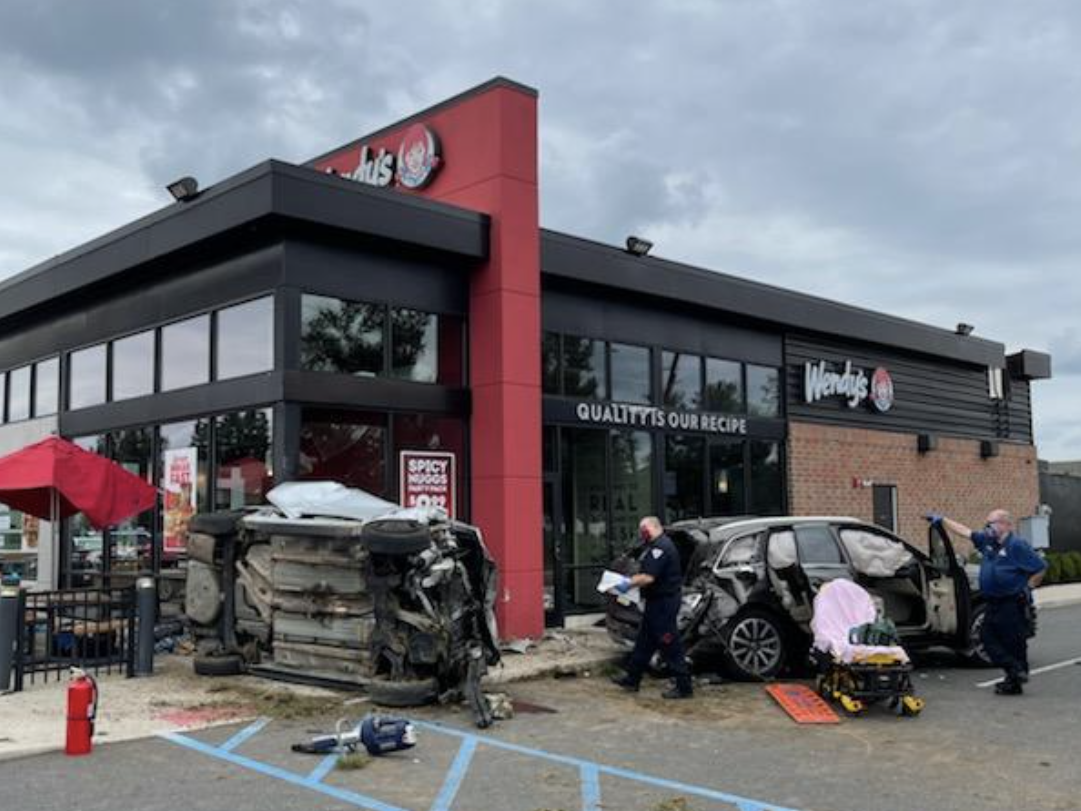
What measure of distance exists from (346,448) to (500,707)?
4.89 m

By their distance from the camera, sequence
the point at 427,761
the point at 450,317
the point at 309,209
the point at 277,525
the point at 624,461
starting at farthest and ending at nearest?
1. the point at 624,461
2. the point at 450,317
3. the point at 309,209
4. the point at 277,525
5. the point at 427,761

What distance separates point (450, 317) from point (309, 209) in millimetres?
2574

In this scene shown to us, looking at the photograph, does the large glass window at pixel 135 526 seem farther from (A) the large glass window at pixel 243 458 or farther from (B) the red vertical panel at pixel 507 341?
(B) the red vertical panel at pixel 507 341

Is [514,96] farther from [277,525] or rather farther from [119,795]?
[119,795]

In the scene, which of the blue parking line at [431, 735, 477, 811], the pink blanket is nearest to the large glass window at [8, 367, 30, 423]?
the blue parking line at [431, 735, 477, 811]

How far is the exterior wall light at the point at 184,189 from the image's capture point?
43.9 feet

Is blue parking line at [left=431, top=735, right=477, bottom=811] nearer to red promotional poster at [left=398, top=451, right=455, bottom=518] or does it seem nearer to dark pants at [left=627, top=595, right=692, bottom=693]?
dark pants at [left=627, top=595, right=692, bottom=693]

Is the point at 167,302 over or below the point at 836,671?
over

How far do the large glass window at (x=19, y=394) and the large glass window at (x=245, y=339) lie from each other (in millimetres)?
6696

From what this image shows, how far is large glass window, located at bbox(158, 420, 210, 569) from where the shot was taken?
538 inches

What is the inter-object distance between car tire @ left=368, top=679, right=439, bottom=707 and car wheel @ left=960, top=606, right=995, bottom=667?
5.97 m

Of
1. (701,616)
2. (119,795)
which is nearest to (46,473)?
(119,795)

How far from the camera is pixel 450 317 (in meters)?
14.1

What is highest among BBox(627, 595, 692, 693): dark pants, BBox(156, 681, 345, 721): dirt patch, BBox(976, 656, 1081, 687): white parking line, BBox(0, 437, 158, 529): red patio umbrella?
BBox(0, 437, 158, 529): red patio umbrella
